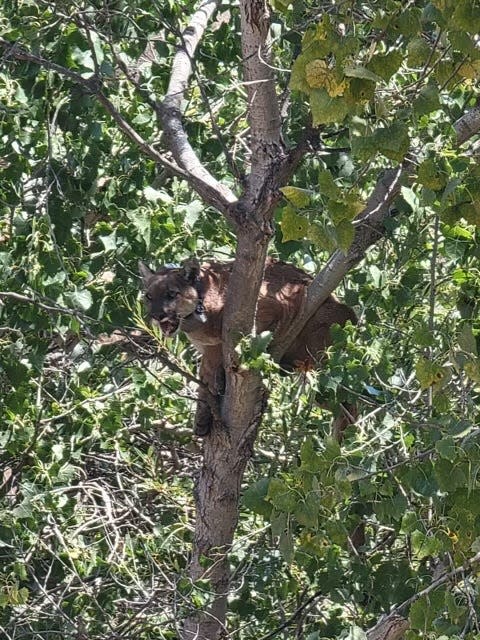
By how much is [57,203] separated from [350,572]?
7.22 feet

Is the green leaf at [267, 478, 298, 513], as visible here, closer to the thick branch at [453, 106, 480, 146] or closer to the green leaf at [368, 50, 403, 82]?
the green leaf at [368, 50, 403, 82]

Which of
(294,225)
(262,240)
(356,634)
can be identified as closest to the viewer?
(294,225)

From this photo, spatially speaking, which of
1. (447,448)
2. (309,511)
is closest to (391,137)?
(447,448)

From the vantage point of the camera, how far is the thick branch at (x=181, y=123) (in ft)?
15.6

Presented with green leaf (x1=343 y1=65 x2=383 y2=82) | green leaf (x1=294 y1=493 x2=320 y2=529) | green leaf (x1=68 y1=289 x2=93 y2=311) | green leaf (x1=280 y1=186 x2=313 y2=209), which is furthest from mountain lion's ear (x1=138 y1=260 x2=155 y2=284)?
green leaf (x1=343 y1=65 x2=383 y2=82)

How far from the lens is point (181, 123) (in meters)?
5.29

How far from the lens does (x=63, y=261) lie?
A: 17.6 feet

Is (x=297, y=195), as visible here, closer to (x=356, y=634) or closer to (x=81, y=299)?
(x=356, y=634)

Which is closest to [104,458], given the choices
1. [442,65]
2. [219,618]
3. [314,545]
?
[219,618]

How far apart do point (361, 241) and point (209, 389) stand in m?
0.97

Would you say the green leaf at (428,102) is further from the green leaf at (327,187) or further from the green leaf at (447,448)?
the green leaf at (447,448)

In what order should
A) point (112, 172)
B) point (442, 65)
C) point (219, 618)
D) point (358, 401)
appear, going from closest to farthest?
1. point (442, 65)
2. point (358, 401)
3. point (219, 618)
4. point (112, 172)

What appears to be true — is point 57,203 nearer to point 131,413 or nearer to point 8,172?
point 8,172

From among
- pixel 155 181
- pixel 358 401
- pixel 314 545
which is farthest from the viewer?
pixel 155 181
